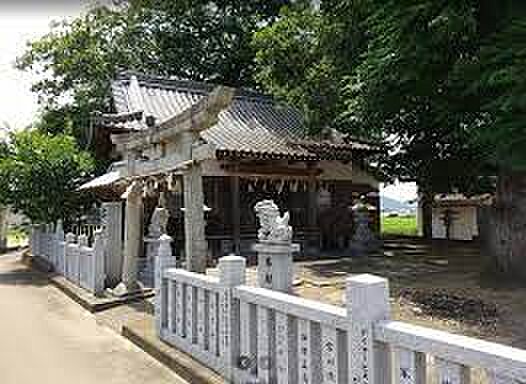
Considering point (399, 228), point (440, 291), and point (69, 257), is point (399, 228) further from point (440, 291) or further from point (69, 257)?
point (440, 291)

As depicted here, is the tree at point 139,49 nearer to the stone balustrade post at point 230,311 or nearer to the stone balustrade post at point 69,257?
the stone balustrade post at point 69,257

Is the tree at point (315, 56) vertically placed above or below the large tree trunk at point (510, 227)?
above

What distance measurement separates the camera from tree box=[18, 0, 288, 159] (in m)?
23.4

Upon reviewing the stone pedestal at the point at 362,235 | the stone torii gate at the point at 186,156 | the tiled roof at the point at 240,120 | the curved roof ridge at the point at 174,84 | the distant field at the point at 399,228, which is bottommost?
the distant field at the point at 399,228

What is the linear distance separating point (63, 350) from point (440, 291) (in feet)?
18.8

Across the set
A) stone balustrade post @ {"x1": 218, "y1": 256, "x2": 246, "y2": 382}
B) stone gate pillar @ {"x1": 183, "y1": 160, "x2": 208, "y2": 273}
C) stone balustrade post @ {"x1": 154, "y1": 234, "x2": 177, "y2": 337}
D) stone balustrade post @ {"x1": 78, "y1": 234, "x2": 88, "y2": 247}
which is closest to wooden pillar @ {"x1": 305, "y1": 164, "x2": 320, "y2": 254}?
stone balustrade post @ {"x1": 78, "y1": 234, "x2": 88, "y2": 247}

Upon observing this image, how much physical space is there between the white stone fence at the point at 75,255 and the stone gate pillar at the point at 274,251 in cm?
480

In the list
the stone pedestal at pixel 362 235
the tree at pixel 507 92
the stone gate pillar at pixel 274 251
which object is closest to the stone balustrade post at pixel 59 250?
the stone pedestal at pixel 362 235

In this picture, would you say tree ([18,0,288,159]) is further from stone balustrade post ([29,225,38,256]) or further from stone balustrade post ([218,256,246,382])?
stone balustrade post ([218,256,246,382])

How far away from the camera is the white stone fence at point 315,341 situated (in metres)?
2.47

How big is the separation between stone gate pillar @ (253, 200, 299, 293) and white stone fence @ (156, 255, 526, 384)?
115 cm

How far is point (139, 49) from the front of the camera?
24.8 metres

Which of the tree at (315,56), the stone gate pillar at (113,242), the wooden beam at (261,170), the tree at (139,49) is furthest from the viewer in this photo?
the tree at (139,49)

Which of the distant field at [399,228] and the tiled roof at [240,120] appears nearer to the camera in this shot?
the tiled roof at [240,120]
